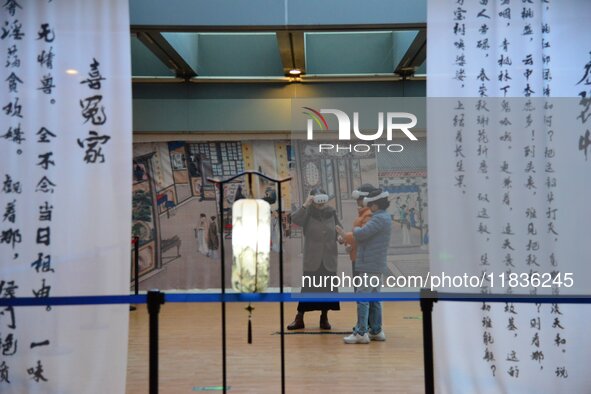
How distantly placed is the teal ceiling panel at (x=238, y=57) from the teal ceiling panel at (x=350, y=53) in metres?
0.46

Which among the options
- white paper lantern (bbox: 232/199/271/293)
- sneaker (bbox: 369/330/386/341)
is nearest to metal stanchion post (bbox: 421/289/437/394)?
white paper lantern (bbox: 232/199/271/293)

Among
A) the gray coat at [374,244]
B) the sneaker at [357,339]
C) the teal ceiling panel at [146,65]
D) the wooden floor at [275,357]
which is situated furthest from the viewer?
the teal ceiling panel at [146,65]

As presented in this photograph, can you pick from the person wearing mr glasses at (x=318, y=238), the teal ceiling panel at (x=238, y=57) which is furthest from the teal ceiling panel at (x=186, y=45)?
the person wearing mr glasses at (x=318, y=238)

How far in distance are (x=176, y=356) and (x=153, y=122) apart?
3375 millimetres

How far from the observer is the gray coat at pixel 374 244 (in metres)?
5.32

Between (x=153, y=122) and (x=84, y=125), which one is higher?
(x=153, y=122)

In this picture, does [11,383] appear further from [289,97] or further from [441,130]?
[289,97]

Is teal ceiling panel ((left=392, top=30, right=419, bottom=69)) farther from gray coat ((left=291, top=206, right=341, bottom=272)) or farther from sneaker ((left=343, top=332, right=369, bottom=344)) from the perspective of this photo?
sneaker ((left=343, top=332, right=369, bottom=344))

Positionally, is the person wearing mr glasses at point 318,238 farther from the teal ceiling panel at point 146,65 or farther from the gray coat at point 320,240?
the teal ceiling panel at point 146,65

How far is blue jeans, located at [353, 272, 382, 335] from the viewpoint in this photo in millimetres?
5421

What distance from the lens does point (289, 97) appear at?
7.65 meters

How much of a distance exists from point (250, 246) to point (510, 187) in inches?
58.7

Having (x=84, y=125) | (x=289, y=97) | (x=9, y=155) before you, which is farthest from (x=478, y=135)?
(x=289, y=97)

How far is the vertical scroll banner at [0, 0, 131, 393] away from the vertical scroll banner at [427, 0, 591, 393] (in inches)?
70.1
